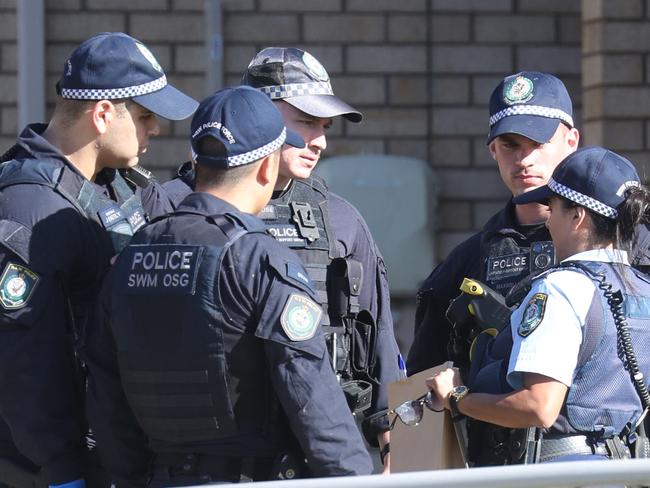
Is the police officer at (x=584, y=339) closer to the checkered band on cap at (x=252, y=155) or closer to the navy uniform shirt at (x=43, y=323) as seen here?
the checkered band on cap at (x=252, y=155)

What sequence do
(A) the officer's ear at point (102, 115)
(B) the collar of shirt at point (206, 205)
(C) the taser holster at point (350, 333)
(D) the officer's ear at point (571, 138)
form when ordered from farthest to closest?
(D) the officer's ear at point (571, 138) < (C) the taser holster at point (350, 333) < (A) the officer's ear at point (102, 115) < (B) the collar of shirt at point (206, 205)

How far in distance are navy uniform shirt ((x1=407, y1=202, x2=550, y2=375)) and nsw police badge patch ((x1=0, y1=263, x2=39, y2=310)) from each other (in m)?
1.42

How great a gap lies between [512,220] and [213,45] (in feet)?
18.0

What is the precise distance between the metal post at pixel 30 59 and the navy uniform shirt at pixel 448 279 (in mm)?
5830

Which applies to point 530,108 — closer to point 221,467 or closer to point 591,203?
point 591,203

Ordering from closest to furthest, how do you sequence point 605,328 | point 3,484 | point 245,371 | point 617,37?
point 245,371, point 605,328, point 3,484, point 617,37

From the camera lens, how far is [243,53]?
9477mm

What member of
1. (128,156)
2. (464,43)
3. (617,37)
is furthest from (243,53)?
(128,156)

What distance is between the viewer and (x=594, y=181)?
10.7 feet

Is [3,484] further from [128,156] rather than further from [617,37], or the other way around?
[617,37]

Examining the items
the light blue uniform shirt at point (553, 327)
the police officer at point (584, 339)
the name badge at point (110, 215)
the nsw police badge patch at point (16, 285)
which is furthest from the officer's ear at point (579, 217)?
the nsw police badge patch at point (16, 285)

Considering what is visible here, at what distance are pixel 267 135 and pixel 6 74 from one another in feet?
22.9

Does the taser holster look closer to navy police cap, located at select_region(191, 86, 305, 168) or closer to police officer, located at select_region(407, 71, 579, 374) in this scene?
police officer, located at select_region(407, 71, 579, 374)

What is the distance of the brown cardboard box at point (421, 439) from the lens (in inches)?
133
